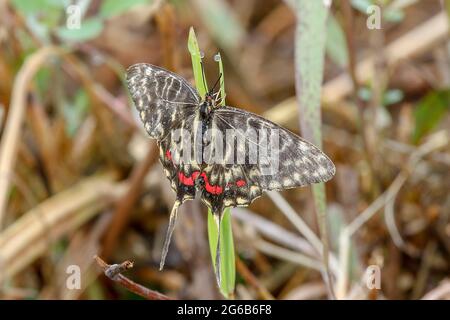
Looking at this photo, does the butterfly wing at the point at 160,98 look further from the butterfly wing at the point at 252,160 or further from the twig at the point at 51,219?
the twig at the point at 51,219

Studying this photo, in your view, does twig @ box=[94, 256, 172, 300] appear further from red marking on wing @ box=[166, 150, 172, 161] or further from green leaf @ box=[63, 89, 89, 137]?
green leaf @ box=[63, 89, 89, 137]

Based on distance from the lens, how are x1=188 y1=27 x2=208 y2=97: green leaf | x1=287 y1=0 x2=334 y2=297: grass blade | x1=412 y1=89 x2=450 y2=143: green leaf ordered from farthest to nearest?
1. x1=412 y1=89 x2=450 y2=143: green leaf
2. x1=287 y1=0 x2=334 y2=297: grass blade
3. x1=188 y1=27 x2=208 y2=97: green leaf

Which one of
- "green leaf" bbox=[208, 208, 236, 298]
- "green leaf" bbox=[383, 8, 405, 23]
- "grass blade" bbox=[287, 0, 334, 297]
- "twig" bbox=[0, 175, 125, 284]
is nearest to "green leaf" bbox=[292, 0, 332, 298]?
"grass blade" bbox=[287, 0, 334, 297]

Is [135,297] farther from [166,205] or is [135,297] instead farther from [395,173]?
[395,173]

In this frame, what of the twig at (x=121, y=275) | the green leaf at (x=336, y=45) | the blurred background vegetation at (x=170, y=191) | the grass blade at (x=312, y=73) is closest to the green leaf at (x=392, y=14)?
the blurred background vegetation at (x=170, y=191)

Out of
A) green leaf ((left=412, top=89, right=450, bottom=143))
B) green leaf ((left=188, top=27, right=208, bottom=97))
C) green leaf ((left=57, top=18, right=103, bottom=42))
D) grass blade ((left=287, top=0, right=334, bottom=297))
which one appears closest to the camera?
green leaf ((left=188, top=27, right=208, bottom=97))
